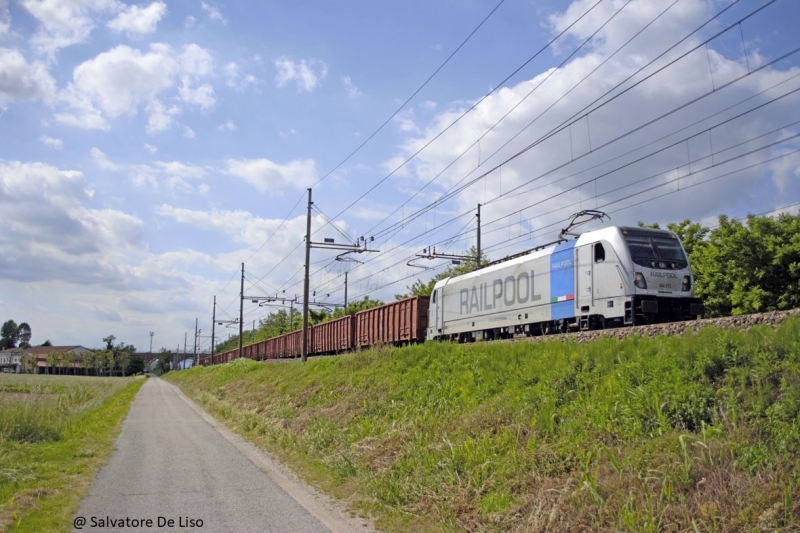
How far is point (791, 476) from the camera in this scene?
5703 millimetres

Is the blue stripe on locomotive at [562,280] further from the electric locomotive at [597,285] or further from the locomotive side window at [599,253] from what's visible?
the locomotive side window at [599,253]

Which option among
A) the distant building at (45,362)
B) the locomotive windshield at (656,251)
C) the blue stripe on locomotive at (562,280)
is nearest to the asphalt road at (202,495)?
the blue stripe on locomotive at (562,280)

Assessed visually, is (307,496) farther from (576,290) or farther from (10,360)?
(10,360)

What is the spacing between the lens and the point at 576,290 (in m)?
17.8

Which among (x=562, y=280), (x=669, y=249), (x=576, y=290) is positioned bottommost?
(x=576, y=290)

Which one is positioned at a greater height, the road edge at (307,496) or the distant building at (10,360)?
the road edge at (307,496)

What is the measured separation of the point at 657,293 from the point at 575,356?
6.60m

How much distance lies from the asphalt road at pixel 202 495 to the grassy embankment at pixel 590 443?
690 millimetres

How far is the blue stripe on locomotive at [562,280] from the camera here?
18.0 metres

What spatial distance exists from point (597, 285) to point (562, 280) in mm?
1540

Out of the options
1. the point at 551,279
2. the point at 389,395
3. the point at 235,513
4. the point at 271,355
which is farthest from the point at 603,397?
the point at 271,355

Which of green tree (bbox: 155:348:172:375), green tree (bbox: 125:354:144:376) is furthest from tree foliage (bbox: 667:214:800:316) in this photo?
green tree (bbox: 155:348:172:375)

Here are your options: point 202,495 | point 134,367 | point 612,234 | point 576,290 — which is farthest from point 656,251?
point 134,367

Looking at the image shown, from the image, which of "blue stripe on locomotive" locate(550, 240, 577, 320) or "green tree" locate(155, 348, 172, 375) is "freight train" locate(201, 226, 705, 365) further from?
"green tree" locate(155, 348, 172, 375)
